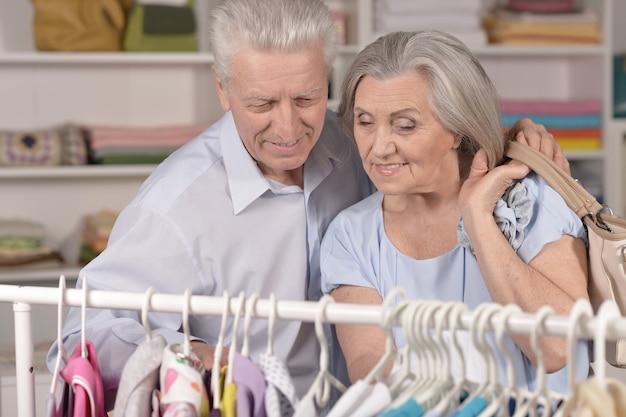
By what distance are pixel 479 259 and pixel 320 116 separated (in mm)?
374

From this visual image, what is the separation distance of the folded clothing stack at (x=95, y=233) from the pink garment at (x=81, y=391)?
1.88 meters

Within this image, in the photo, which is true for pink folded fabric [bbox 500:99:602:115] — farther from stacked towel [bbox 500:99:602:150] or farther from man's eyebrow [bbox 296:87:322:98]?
man's eyebrow [bbox 296:87:322:98]

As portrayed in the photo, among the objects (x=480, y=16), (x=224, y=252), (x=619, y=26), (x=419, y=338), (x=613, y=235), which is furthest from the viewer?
(x=619, y=26)

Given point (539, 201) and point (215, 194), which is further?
point (215, 194)

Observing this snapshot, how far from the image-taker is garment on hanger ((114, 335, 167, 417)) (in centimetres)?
125

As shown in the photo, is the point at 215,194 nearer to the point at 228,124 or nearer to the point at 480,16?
the point at 228,124

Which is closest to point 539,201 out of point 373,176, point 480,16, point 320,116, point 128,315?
point 373,176

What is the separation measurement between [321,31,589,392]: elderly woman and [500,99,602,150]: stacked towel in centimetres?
177

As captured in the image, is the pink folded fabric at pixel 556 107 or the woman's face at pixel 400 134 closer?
the woman's face at pixel 400 134

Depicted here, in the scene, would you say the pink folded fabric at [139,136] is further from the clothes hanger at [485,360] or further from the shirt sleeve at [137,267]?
the clothes hanger at [485,360]

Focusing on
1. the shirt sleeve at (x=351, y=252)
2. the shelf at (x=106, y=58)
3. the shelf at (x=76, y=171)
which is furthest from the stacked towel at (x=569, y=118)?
the shirt sleeve at (x=351, y=252)

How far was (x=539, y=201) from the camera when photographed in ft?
5.39

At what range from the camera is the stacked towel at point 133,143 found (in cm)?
324

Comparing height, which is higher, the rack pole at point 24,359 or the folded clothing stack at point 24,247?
the rack pole at point 24,359
